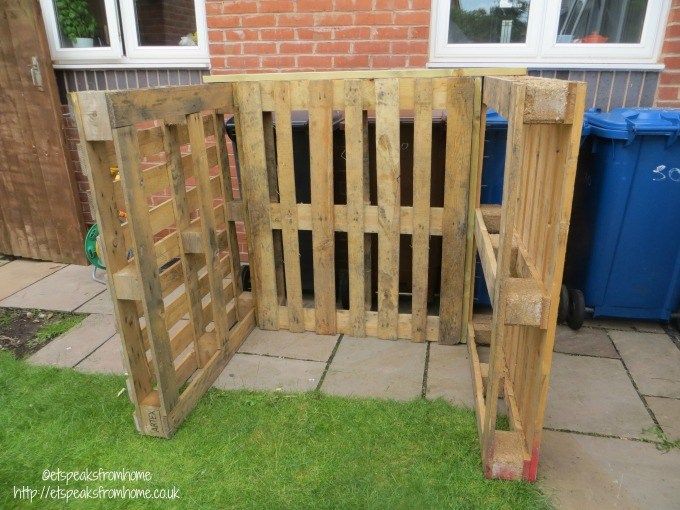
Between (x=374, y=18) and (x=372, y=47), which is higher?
(x=374, y=18)

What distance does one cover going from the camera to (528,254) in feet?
6.83

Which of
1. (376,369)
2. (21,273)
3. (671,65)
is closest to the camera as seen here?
(376,369)

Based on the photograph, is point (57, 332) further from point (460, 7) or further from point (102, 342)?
point (460, 7)

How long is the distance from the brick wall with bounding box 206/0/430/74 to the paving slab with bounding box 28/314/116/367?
2.08m

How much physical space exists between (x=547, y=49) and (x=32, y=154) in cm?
422

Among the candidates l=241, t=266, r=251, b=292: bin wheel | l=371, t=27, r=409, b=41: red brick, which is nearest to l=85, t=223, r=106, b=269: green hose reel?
l=241, t=266, r=251, b=292: bin wheel

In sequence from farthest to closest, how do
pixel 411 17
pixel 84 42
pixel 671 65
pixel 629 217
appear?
pixel 84 42 → pixel 411 17 → pixel 671 65 → pixel 629 217

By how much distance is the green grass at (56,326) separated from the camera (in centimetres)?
327

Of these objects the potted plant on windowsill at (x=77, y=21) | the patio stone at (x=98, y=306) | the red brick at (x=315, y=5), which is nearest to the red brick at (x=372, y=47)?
the red brick at (x=315, y=5)

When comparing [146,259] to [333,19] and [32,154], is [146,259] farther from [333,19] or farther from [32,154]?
[32,154]

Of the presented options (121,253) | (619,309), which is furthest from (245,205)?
(619,309)

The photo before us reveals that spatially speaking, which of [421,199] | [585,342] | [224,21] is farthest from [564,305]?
[224,21]

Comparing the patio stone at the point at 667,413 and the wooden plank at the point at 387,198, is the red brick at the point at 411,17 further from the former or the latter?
the patio stone at the point at 667,413

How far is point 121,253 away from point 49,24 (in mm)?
3107
